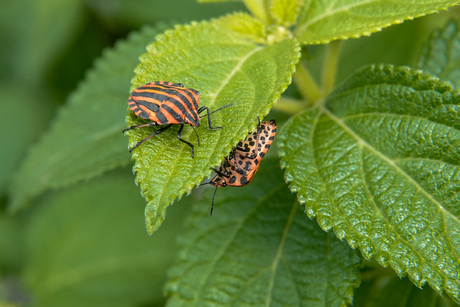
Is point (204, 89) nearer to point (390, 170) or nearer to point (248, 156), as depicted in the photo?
point (248, 156)

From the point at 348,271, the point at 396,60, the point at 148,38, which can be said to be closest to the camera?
the point at 348,271

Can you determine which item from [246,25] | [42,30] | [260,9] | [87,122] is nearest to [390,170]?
[246,25]

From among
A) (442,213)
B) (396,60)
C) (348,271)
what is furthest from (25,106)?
(442,213)

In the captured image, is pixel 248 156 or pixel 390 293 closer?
pixel 248 156

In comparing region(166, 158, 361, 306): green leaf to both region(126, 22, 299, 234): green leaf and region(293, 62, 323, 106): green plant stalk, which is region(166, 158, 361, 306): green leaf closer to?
region(293, 62, 323, 106): green plant stalk

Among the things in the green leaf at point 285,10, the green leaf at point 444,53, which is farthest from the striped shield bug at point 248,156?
the green leaf at point 444,53

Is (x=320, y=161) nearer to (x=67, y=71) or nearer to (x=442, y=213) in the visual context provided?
(x=442, y=213)
